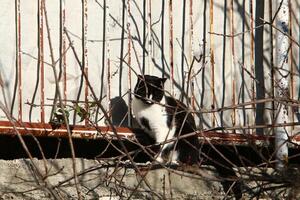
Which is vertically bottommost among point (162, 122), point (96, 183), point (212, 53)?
point (96, 183)

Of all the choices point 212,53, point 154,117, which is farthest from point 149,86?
point 212,53

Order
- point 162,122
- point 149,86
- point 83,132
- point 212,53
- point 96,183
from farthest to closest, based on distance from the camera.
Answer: point 162,122 < point 212,53 < point 149,86 < point 83,132 < point 96,183

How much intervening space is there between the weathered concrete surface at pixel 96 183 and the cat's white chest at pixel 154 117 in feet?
2.98

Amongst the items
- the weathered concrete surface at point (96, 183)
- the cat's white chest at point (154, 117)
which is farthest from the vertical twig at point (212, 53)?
the weathered concrete surface at point (96, 183)

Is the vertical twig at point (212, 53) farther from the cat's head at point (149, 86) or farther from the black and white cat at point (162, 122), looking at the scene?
the cat's head at point (149, 86)

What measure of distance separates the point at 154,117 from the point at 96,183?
1.42 meters

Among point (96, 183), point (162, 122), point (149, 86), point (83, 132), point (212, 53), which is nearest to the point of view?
point (96, 183)

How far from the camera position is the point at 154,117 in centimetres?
646

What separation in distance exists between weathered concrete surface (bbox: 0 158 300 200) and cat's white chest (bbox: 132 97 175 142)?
2.98 feet

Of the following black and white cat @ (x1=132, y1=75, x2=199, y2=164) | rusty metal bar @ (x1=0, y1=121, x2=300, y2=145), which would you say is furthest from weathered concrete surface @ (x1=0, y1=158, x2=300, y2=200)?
black and white cat @ (x1=132, y1=75, x2=199, y2=164)

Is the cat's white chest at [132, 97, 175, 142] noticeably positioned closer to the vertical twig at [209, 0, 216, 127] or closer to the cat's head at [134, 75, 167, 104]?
the cat's head at [134, 75, 167, 104]

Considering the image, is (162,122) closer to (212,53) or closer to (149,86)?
(149,86)

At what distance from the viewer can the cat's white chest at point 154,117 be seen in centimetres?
629

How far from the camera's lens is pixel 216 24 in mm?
6422
